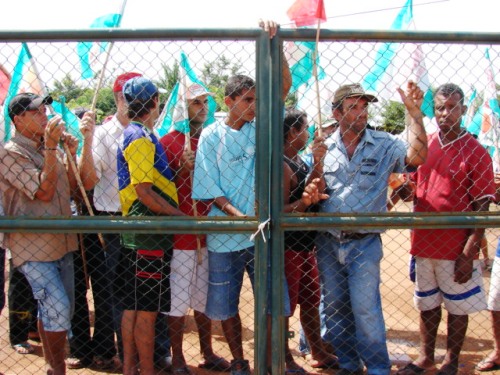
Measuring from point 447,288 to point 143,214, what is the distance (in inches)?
75.7

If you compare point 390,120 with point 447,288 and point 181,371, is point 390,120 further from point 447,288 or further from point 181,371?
point 181,371

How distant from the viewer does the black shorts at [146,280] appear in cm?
334

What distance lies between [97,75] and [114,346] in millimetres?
1860

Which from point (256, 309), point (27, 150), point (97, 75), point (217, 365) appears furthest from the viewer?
point (217, 365)

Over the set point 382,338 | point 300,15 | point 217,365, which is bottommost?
point 217,365

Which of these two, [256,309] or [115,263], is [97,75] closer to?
[115,263]

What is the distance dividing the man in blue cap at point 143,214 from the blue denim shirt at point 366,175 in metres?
0.92

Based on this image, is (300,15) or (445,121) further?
(445,121)

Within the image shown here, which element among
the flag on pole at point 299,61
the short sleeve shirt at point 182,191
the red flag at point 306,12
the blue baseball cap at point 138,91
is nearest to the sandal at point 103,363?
the short sleeve shirt at point 182,191

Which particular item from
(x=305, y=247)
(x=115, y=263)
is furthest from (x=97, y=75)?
(x=305, y=247)

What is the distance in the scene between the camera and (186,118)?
3816mm

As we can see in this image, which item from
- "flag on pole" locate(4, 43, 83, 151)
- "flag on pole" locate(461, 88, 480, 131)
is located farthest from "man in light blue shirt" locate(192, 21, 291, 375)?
"flag on pole" locate(461, 88, 480, 131)

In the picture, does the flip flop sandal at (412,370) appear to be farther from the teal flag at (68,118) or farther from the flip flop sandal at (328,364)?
A: the teal flag at (68,118)

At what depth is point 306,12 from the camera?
3.06 m
